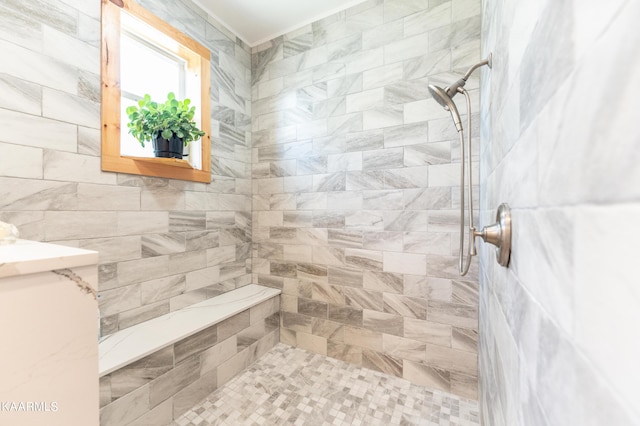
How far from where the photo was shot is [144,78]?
5.86 feet

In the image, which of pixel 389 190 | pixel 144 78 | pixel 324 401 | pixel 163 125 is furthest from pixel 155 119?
pixel 324 401

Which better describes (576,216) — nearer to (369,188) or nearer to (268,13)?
(369,188)

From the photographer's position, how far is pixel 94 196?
1431 mm

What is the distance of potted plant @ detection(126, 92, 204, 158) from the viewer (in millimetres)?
1560

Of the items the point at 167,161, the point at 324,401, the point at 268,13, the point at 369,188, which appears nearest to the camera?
the point at 324,401

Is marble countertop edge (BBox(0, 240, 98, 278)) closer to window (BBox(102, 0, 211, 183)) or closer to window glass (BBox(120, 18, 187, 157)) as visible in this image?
window (BBox(102, 0, 211, 183))

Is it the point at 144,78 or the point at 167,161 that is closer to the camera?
the point at 167,161

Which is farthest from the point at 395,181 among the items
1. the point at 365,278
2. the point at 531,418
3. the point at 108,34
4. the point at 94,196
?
the point at 108,34

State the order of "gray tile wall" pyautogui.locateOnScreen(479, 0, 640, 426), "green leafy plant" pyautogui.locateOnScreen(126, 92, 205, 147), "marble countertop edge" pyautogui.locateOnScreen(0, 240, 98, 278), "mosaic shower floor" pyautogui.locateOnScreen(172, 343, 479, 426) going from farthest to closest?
"green leafy plant" pyautogui.locateOnScreen(126, 92, 205, 147)
"mosaic shower floor" pyautogui.locateOnScreen(172, 343, 479, 426)
"marble countertop edge" pyautogui.locateOnScreen(0, 240, 98, 278)
"gray tile wall" pyautogui.locateOnScreen(479, 0, 640, 426)

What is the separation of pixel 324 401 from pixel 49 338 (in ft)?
4.93

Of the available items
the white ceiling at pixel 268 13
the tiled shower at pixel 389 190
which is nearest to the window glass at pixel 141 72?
the tiled shower at pixel 389 190

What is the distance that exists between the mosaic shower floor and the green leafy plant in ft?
5.53

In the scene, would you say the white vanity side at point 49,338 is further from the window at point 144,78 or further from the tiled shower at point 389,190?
the window at point 144,78

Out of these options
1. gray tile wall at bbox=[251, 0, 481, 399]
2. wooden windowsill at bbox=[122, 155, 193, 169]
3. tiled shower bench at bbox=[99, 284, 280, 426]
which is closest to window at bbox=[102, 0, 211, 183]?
wooden windowsill at bbox=[122, 155, 193, 169]
